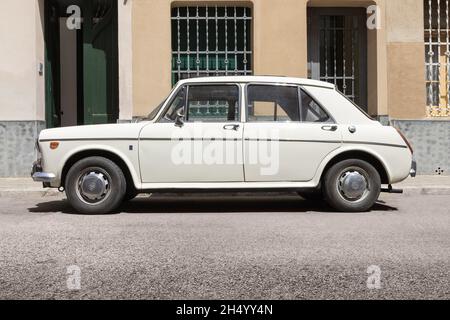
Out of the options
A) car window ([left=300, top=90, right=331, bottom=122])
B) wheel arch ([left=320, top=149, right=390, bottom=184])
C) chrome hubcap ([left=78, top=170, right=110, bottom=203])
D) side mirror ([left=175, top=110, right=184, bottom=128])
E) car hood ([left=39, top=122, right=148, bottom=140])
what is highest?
car window ([left=300, top=90, right=331, bottom=122])

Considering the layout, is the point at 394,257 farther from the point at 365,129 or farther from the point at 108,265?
the point at 365,129

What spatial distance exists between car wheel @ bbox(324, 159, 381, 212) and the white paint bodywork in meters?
0.16

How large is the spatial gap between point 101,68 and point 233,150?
6819 millimetres

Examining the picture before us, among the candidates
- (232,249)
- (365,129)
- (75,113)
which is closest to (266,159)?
→ (365,129)

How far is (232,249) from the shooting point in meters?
5.75

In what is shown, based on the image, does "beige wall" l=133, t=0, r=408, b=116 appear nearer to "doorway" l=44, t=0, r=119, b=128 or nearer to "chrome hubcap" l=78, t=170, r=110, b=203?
"doorway" l=44, t=0, r=119, b=128

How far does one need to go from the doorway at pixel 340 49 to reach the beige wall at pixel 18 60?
5755 mm

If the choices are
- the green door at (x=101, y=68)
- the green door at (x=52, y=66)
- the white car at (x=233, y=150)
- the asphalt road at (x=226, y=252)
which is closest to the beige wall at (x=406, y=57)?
the asphalt road at (x=226, y=252)

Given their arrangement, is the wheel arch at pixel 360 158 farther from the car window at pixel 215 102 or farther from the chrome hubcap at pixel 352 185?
the car window at pixel 215 102

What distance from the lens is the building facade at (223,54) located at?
43.8 feet

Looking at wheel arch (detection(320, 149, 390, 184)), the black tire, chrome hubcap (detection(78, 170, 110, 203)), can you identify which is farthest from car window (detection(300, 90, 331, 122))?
chrome hubcap (detection(78, 170, 110, 203))

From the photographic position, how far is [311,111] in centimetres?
845

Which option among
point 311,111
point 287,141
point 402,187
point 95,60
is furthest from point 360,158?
point 95,60

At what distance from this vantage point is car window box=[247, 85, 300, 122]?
27.5ft
